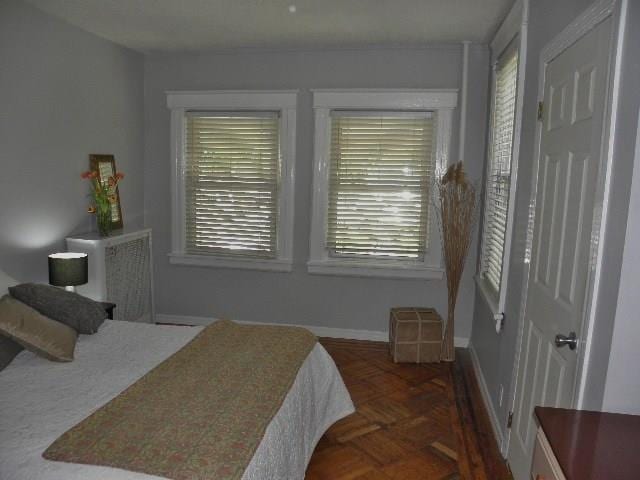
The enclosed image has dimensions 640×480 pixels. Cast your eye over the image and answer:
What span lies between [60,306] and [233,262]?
1.97 m

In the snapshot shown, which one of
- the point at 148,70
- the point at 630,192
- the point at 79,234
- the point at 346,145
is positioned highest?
the point at 148,70

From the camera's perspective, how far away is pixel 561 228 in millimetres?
2053

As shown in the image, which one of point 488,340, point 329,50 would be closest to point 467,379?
point 488,340

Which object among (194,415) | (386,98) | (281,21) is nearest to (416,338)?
(386,98)

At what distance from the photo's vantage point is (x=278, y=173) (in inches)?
177

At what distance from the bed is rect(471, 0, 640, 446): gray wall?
0.99 metres

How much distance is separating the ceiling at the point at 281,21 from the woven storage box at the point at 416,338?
2149 millimetres

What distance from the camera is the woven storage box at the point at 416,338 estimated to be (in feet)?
13.1

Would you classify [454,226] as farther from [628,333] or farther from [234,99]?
[628,333]

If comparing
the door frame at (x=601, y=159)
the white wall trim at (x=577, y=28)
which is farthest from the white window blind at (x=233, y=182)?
the door frame at (x=601, y=159)

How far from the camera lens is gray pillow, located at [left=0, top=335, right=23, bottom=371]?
240 cm

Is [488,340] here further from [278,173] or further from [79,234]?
[79,234]

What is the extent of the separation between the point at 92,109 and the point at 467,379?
11.5 feet

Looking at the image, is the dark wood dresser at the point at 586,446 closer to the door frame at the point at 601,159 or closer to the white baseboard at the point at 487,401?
the door frame at the point at 601,159
